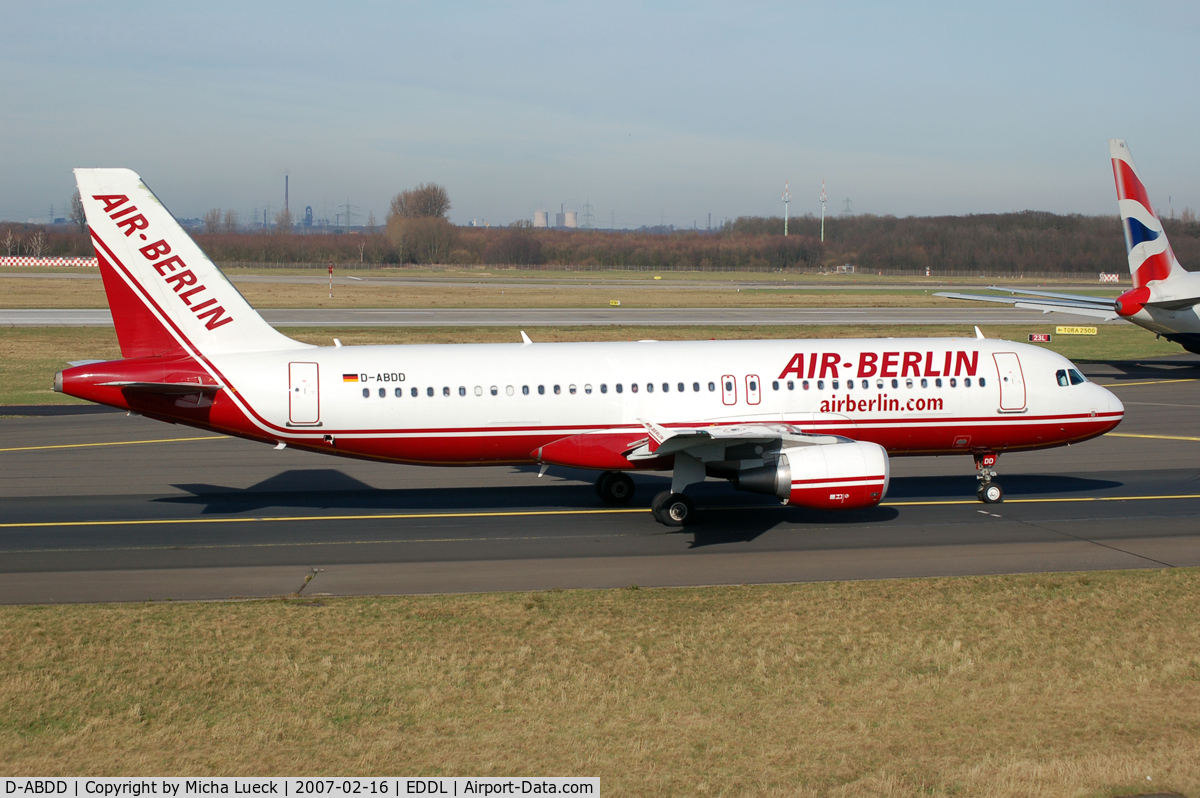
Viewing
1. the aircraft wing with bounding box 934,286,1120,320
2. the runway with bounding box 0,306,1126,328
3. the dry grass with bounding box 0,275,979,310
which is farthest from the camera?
the dry grass with bounding box 0,275,979,310

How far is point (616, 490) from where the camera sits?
2784cm

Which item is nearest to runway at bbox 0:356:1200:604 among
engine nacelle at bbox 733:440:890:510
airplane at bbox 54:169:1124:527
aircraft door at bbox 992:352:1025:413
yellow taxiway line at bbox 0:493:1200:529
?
yellow taxiway line at bbox 0:493:1200:529

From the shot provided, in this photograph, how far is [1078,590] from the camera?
19.3 m

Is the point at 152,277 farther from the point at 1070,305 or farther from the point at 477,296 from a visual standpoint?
the point at 477,296

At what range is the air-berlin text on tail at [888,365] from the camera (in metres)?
26.8

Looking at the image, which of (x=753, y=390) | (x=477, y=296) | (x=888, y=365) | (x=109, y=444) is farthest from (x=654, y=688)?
(x=477, y=296)

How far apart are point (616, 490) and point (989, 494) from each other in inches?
401

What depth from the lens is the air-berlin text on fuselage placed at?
965 inches

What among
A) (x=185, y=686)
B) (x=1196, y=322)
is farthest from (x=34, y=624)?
(x=1196, y=322)

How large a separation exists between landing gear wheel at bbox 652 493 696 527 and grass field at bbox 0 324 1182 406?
3949 centimetres

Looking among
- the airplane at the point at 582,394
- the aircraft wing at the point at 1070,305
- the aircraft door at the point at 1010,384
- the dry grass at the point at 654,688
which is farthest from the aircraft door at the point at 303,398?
the aircraft wing at the point at 1070,305

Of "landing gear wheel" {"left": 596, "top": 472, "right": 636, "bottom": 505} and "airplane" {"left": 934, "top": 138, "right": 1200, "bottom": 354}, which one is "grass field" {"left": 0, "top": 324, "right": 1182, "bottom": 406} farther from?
"landing gear wheel" {"left": 596, "top": 472, "right": 636, "bottom": 505}

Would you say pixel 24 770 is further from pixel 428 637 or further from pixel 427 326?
pixel 427 326

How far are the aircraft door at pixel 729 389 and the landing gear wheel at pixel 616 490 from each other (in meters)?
3.75
